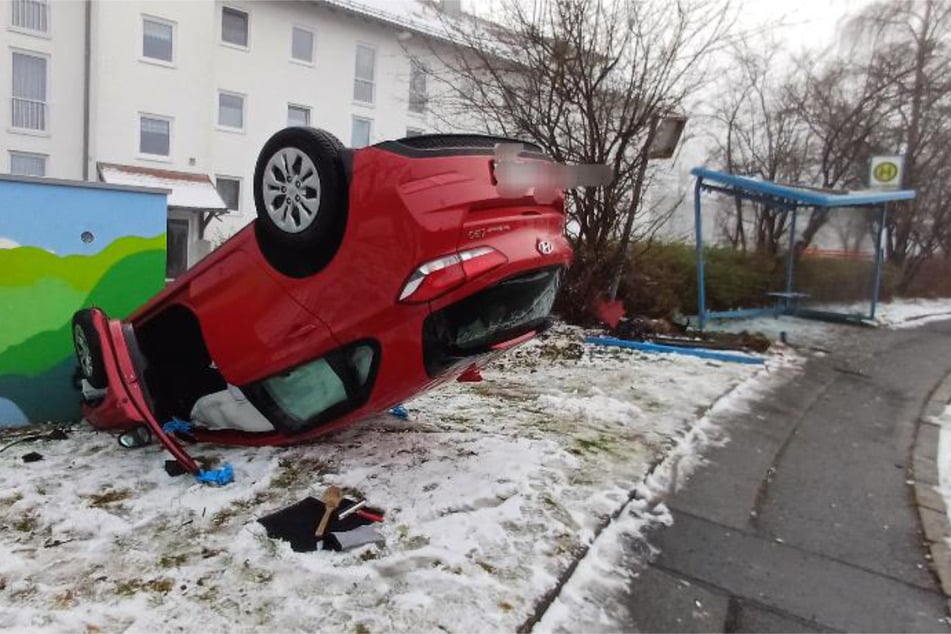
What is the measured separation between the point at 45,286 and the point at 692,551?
168 inches

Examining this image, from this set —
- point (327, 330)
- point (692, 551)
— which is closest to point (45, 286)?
point (327, 330)

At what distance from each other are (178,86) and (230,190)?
412cm

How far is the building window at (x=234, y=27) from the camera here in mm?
24875

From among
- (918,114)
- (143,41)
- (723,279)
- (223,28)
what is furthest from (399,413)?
(223,28)

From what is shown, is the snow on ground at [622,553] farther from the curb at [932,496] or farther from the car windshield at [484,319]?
the curb at [932,496]

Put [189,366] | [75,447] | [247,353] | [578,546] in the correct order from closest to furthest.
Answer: [578,546] → [247,353] → [75,447] → [189,366]

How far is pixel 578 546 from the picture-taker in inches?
131

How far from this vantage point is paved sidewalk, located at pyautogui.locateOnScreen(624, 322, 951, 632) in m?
3.06

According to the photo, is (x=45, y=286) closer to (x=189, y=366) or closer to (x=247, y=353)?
(x=189, y=366)

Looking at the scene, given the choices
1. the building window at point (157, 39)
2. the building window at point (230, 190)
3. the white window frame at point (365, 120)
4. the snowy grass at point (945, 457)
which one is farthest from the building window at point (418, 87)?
the white window frame at point (365, 120)

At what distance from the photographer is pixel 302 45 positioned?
2667 centimetres

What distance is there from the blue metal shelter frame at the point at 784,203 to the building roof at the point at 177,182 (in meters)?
16.9

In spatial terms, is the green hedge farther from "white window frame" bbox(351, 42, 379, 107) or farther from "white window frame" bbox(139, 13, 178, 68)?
"white window frame" bbox(351, 42, 379, 107)

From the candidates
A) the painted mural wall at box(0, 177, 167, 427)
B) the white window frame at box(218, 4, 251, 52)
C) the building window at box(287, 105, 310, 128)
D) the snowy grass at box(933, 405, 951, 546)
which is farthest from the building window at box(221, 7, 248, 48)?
the snowy grass at box(933, 405, 951, 546)
